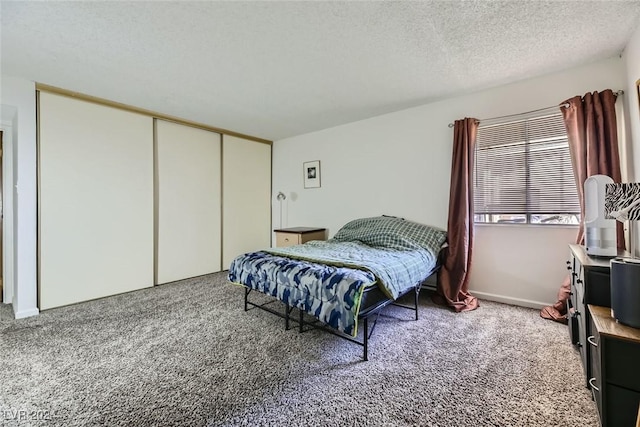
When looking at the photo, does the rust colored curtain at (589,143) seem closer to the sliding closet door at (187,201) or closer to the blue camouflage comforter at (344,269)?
the blue camouflage comforter at (344,269)

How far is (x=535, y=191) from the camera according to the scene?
2791 millimetres

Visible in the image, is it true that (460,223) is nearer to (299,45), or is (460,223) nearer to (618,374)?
(618,374)

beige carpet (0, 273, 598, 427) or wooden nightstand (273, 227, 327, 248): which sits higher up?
wooden nightstand (273, 227, 327, 248)

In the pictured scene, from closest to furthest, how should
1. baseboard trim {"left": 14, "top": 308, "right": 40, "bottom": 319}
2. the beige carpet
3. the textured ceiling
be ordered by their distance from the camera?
1. the beige carpet
2. the textured ceiling
3. baseboard trim {"left": 14, "top": 308, "right": 40, "bottom": 319}

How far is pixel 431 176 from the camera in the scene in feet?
11.1

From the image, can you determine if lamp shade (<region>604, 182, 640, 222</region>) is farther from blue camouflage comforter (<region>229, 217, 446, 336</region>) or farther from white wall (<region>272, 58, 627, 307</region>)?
blue camouflage comforter (<region>229, 217, 446, 336</region>)

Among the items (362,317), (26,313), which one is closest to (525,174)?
(362,317)

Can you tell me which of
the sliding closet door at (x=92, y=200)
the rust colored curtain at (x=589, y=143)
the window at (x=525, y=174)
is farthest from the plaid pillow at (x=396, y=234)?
the sliding closet door at (x=92, y=200)

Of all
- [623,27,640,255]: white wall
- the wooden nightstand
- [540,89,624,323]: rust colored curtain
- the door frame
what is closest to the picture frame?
the wooden nightstand

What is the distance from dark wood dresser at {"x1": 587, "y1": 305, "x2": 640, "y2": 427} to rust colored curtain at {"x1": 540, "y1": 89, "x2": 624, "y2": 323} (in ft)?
4.99

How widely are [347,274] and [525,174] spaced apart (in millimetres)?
2348

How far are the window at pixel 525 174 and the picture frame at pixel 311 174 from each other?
2391 mm

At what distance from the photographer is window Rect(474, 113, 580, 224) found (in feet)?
8.70

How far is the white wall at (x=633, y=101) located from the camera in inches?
78.5
